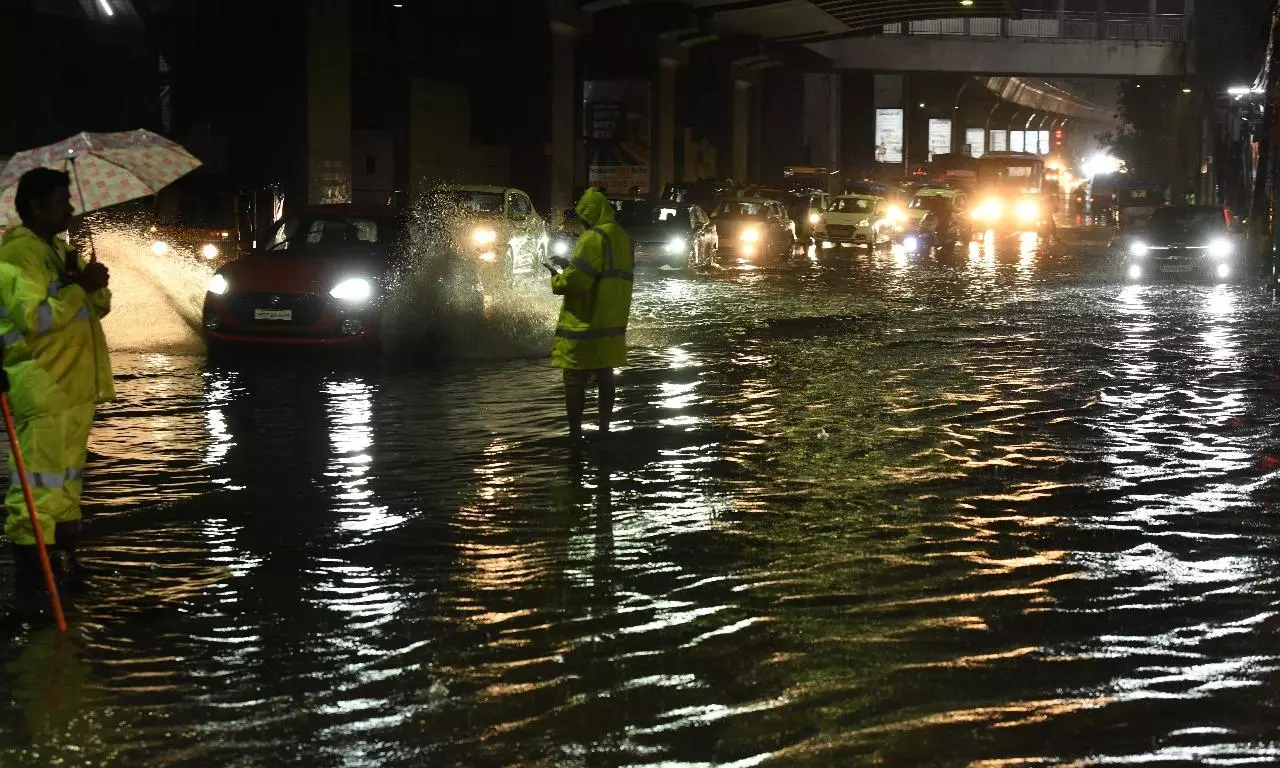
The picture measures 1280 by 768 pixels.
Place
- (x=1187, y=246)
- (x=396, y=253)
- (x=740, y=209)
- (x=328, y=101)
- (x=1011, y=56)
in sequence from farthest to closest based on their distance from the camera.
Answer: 1. (x=1011, y=56)
2. (x=740, y=209)
3. (x=328, y=101)
4. (x=1187, y=246)
5. (x=396, y=253)

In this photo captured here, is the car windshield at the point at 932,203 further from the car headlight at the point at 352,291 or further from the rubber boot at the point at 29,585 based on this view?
the rubber boot at the point at 29,585

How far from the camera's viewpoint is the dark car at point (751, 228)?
4441 cm

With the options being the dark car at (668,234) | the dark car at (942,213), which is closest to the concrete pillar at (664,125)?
the dark car at (942,213)

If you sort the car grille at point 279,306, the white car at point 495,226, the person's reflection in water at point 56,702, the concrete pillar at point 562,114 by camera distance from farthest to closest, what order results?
1. the concrete pillar at point 562,114
2. the white car at point 495,226
3. the car grille at point 279,306
4. the person's reflection in water at point 56,702

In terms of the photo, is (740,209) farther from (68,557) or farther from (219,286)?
(68,557)

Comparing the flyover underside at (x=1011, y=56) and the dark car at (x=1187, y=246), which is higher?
the flyover underside at (x=1011, y=56)

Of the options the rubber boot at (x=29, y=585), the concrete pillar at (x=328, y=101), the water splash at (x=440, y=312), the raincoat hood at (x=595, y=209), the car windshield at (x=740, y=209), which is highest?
the concrete pillar at (x=328, y=101)

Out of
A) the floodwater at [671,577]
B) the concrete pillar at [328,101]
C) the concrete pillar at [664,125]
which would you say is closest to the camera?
the floodwater at [671,577]

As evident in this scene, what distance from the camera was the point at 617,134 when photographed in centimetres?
5784

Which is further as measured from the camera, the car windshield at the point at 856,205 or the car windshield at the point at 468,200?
the car windshield at the point at 856,205

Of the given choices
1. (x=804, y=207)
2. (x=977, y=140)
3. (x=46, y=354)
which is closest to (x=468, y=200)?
(x=46, y=354)

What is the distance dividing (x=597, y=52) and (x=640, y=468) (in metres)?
48.1

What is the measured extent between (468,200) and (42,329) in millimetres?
17077

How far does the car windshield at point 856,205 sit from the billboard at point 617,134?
26.6 feet
